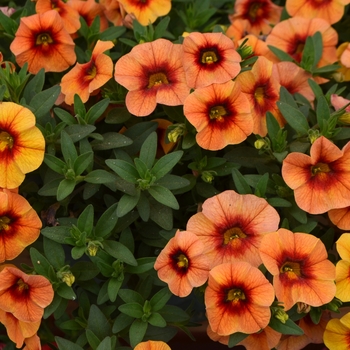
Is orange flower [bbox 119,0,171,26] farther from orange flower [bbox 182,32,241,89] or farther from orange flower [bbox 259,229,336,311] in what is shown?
orange flower [bbox 259,229,336,311]

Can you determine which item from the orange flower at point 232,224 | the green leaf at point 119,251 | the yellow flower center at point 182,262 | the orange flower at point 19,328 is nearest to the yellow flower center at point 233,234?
the orange flower at point 232,224

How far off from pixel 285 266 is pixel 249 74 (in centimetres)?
46

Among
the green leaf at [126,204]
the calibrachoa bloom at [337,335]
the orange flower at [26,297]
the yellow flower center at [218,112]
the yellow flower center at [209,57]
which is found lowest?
the calibrachoa bloom at [337,335]

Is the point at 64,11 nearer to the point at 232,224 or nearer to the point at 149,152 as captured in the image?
the point at 149,152

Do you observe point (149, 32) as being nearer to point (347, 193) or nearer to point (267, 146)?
point (267, 146)

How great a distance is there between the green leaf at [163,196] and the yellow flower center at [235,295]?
208 millimetres

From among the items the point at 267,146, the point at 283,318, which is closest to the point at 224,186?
the point at 267,146

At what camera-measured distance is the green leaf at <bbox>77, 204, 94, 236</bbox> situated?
1315mm

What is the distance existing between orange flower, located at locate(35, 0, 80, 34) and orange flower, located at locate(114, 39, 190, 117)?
1.04 ft

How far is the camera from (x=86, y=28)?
169 centimetres

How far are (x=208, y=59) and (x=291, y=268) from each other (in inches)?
19.6

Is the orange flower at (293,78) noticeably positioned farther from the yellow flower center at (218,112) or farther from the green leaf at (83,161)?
the green leaf at (83,161)

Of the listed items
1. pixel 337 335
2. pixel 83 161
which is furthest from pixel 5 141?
pixel 337 335

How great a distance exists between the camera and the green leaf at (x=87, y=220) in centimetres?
132
